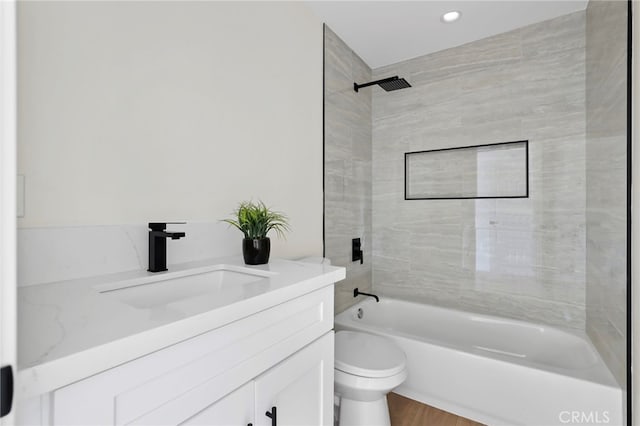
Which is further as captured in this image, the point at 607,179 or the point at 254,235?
the point at 607,179

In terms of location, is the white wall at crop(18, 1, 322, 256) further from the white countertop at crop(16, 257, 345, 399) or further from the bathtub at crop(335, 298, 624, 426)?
the bathtub at crop(335, 298, 624, 426)

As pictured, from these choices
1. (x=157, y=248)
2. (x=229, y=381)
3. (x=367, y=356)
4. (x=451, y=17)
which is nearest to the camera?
(x=229, y=381)

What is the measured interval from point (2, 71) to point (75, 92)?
2.43ft

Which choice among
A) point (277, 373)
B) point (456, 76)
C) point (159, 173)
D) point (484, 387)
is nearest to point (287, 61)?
point (159, 173)

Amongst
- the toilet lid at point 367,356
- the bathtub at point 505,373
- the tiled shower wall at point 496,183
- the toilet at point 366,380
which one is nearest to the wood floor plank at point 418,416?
the bathtub at point 505,373

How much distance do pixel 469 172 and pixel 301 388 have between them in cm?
201

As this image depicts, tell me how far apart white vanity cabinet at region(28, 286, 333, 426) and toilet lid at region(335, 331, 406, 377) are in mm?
363

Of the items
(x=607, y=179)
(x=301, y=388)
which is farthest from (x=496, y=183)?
(x=301, y=388)

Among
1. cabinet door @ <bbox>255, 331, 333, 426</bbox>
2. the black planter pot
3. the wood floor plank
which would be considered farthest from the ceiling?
the wood floor plank

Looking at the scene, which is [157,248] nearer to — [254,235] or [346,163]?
[254,235]

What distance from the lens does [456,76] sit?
2369 millimetres

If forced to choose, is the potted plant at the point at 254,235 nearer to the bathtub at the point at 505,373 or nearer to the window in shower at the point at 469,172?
the bathtub at the point at 505,373

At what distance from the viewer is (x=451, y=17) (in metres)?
2.03

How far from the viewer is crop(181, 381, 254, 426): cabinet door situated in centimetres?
64
